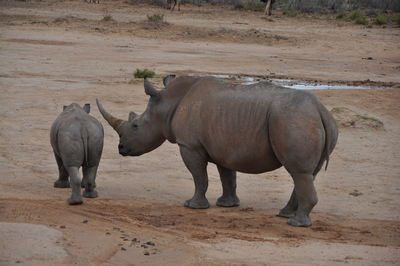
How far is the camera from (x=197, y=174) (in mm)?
9586

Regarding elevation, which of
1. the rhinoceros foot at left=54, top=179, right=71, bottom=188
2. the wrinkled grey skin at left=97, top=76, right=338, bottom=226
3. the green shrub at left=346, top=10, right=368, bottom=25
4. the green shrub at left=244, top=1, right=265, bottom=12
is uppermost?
the wrinkled grey skin at left=97, top=76, right=338, bottom=226

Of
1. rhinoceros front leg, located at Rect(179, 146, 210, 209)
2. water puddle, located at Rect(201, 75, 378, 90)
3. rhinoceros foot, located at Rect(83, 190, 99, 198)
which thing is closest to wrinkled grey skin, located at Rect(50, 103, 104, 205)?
rhinoceros foot, located at Rect(83, 190, 99, 198)

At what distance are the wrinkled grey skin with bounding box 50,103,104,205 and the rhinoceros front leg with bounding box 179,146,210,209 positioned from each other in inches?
36.7

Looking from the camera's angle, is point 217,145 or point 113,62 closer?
point 217,145

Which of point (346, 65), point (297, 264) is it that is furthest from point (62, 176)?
point (346, 65)

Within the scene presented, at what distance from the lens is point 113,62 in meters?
22.1

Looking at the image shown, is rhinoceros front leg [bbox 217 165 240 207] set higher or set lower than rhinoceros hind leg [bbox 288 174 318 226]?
lower

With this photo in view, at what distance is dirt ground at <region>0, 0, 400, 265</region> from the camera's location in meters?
7.72

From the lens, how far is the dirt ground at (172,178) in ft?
25.3

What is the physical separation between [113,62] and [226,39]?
8.53m

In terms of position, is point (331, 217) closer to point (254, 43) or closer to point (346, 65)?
point (346, 65)

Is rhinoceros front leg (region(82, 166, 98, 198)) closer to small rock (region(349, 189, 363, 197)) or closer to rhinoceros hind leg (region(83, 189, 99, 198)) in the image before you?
rhinoceros hind leg (region(83, 189, 99, 198))

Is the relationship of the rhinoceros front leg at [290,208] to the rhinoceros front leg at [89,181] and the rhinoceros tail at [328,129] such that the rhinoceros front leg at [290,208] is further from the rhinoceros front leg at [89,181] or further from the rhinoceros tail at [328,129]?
the rhinoceros front leg at [89,181]

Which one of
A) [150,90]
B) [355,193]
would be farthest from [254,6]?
[150,90]
